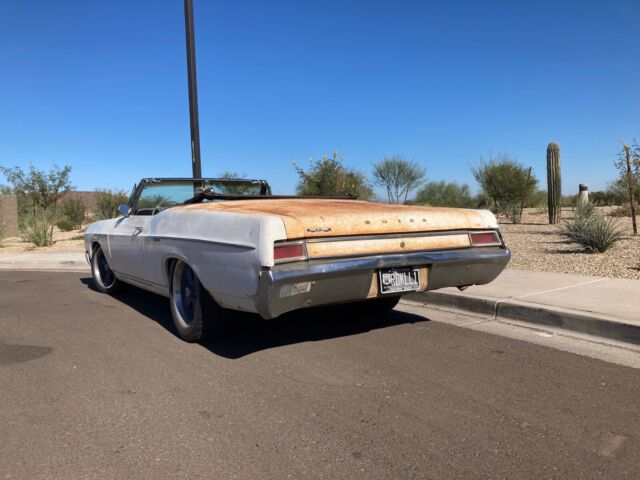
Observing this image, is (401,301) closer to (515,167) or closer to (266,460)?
(266,460)

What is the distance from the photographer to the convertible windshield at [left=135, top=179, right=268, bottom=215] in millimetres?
6270

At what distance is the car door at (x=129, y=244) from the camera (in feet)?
18.9

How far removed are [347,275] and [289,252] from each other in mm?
490

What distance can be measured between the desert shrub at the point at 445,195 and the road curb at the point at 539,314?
21.8 meters

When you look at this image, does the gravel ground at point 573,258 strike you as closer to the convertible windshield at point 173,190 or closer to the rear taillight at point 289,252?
the convertible windshield at point 173,190

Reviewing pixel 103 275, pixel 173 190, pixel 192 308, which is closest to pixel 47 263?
pixel 103 275

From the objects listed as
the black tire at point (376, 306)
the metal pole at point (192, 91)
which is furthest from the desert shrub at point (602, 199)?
the black tire at point (376, 306)

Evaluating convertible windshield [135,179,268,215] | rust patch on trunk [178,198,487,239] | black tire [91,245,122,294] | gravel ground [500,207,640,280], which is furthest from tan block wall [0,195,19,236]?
rust patch on trunk [178,198,487,239]

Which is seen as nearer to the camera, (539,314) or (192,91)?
(539,314)

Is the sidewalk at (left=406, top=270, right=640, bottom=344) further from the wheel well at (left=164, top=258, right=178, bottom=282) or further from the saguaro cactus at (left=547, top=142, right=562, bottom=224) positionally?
the saguaro cactus at (left=547, top=142, right=562, bottom=224)

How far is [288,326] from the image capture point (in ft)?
17.9

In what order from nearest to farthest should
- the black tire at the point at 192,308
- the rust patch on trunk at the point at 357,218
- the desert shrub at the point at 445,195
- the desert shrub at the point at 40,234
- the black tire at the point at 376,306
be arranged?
1. the rust patch on trunk at the point at 357,218
2. the black tire at the point at 192,308
3. the black tire at the point at 376,306
4. the desert shrub at the point at 40,234
5. the desert shrub at the point at 445,195

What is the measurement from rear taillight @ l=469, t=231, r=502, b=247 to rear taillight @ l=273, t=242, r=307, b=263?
175 cm

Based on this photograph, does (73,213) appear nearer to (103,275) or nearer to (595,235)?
(103,275)
